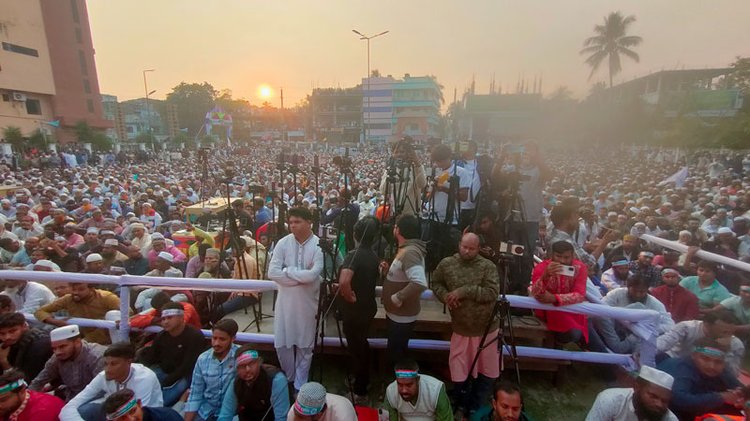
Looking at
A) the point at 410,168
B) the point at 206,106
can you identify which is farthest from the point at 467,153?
the point at 206,106

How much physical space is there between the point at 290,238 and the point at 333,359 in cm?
147

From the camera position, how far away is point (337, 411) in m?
2.87

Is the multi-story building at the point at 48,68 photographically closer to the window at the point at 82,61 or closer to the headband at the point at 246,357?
the window at the point at 82,61

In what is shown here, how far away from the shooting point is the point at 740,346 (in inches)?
129

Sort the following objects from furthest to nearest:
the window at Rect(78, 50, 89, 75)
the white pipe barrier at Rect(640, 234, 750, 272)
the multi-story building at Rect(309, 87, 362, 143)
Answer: the multi-story building at Rect(309, 87, 362, 143), the window at Rect(78, 50, 89, 75), the white pipe barrier at Rect(640, 234, 750, 272)

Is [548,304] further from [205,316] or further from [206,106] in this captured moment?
[206,106]

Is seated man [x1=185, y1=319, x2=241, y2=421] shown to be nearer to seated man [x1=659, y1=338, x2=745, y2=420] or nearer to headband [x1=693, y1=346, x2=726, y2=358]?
seated man [x1=659, y1=338, x2=745, y2=420]

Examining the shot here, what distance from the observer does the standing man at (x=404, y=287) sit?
3014 millimetres

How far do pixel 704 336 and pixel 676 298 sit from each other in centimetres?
130

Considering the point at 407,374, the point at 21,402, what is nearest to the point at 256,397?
the point at 407,374

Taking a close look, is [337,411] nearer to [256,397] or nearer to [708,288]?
[256,397]

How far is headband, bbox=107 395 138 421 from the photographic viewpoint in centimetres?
254

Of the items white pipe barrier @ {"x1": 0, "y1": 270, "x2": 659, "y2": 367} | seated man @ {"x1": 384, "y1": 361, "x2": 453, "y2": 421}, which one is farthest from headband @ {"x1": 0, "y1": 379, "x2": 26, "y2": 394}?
seated man @ {"x1": 384, "y1": 361, "x2": 453, "y2": 421}

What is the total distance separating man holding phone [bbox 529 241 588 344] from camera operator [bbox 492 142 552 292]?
2.34ft
